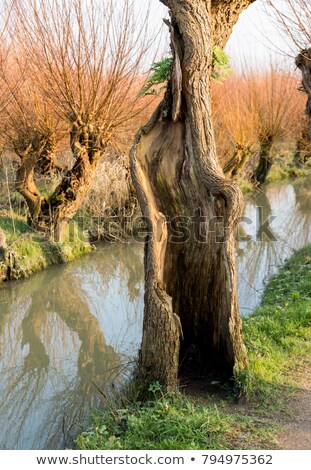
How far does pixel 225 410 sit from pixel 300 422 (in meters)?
0.65

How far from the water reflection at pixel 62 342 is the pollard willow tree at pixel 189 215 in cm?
118

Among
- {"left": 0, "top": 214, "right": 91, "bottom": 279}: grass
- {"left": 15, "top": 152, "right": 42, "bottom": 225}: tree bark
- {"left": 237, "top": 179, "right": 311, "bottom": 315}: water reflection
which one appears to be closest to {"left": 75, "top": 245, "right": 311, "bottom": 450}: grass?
{"left": 237, "top": 179, "right": 311, "bottom": 315}: water reflection

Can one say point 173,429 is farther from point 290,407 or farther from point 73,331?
point 73,331

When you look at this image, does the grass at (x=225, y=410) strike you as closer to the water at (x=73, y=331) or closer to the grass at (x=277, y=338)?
the grass at (x=277, y=338)

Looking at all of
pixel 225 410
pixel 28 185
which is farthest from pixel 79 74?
pixel 225 410

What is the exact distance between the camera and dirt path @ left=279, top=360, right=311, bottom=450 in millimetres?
3939

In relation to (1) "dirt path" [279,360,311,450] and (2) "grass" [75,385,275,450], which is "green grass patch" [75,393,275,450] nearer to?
(2) "grass" [75,385,275,450]

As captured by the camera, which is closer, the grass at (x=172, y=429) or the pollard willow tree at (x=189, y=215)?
the grass at (x=172, y=429)

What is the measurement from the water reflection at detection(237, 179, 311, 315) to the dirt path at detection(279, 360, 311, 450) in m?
2.99

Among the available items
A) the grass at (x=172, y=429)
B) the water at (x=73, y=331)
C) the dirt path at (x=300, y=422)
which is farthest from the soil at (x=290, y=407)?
the water at (x=73, y=331)

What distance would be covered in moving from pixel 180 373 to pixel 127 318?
2997 mm

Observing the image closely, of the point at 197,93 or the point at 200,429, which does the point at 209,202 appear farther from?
the point at 200,429

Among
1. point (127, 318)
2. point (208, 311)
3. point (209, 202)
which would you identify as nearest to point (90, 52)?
point (127, 318)

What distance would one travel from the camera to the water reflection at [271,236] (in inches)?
375
